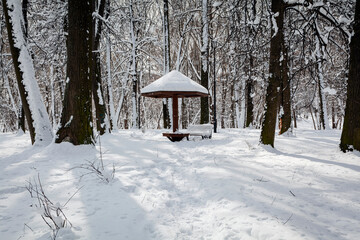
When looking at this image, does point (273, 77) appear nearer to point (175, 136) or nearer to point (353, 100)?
point (353, 100)

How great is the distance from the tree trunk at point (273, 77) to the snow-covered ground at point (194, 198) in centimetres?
130

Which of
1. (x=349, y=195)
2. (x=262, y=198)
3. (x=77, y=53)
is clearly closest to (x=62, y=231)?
(x=262, y=198)

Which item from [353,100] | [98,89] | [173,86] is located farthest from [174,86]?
[353,100]

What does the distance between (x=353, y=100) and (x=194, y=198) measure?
4847mm

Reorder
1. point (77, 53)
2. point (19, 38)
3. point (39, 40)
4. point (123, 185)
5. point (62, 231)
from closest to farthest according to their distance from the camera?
point (62, 231) → point (123, 185) → point (77, 53) → point (19, 38) → point (39, 40)

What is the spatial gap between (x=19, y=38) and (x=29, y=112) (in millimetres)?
Result: 2362

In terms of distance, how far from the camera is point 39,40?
10.1 meters

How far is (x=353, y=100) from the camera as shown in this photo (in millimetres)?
4824

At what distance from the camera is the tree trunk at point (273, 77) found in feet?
18.0

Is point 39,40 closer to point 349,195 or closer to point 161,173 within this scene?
point 161,173

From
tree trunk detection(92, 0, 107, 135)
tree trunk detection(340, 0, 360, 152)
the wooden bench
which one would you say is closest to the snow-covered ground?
tree trunk detection(340, 0, 360, 152)

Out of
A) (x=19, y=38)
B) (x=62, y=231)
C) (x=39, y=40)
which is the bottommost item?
(x=62, y=231)

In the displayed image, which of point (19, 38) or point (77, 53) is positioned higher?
point (19, 38)

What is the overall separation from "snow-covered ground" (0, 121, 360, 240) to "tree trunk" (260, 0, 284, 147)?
130 centimetres
